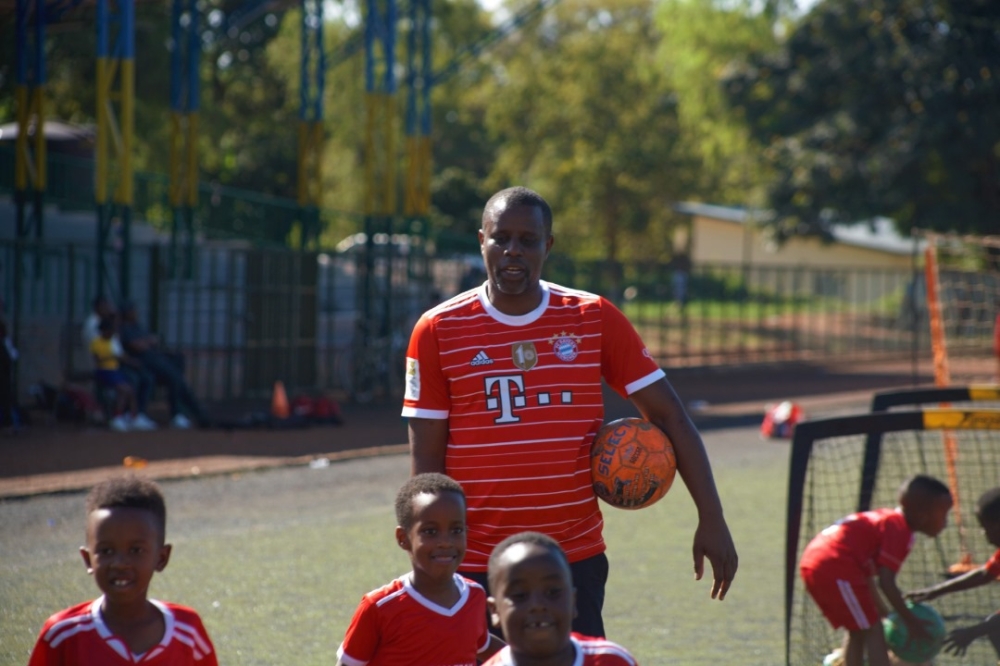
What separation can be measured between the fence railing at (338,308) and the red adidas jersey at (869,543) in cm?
1108

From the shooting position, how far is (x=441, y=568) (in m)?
4.01

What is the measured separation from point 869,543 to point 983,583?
68 cm

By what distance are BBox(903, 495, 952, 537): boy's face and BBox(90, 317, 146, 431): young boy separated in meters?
12.2

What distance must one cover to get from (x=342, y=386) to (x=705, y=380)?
8940 millimetres

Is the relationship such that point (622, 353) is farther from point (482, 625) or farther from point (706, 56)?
point (706, 56)


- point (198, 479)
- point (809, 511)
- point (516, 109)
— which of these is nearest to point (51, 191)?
point (198, 479)

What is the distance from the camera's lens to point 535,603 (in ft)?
10.6

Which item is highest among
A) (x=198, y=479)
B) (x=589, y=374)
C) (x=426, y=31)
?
(x=426, y=31)

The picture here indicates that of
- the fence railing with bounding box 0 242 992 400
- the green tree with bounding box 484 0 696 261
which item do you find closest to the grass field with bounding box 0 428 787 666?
the fence railing with bounding box 0 242 992 400

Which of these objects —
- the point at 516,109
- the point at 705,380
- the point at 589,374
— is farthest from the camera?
the point at 516,109

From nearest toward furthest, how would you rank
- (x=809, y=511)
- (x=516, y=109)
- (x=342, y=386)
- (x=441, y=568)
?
(x=441, y=568) < (x=809, y=511) < (x=342, y=386) < (x=516, y=109)

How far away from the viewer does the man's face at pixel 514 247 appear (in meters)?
4.15

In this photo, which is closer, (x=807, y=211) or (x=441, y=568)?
(x=441, y=568)

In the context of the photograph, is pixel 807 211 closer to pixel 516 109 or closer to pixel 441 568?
pixel 516 109
